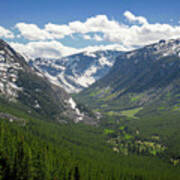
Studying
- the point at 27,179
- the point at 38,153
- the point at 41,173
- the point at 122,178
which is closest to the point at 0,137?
the point at 38,153

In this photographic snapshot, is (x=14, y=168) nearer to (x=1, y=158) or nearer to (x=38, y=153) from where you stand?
(x=1, y=158)

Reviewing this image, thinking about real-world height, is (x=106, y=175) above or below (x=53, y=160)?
below

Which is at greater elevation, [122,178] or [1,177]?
[1,177]

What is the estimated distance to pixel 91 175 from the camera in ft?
522

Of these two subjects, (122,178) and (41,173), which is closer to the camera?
(41,173)

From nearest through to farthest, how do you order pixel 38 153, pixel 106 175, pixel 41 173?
1. pixel 41 173
2. pixel 38 153
3. pixel 106 175

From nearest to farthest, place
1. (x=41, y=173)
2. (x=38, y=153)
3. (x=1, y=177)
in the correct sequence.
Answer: (x=1, y=177) < (x=41, y=173) < (x=38, y=153)

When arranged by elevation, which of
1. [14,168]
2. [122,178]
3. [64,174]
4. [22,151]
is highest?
[22,151]

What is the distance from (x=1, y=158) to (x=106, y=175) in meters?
96.0

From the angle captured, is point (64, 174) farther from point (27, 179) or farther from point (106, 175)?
point (106, 175)

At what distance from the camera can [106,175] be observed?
177m

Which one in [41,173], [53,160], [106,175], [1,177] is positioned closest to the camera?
[1,177]

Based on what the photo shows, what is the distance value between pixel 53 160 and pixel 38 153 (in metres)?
25.4

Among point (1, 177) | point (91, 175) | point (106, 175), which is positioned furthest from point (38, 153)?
point (106, 175)
